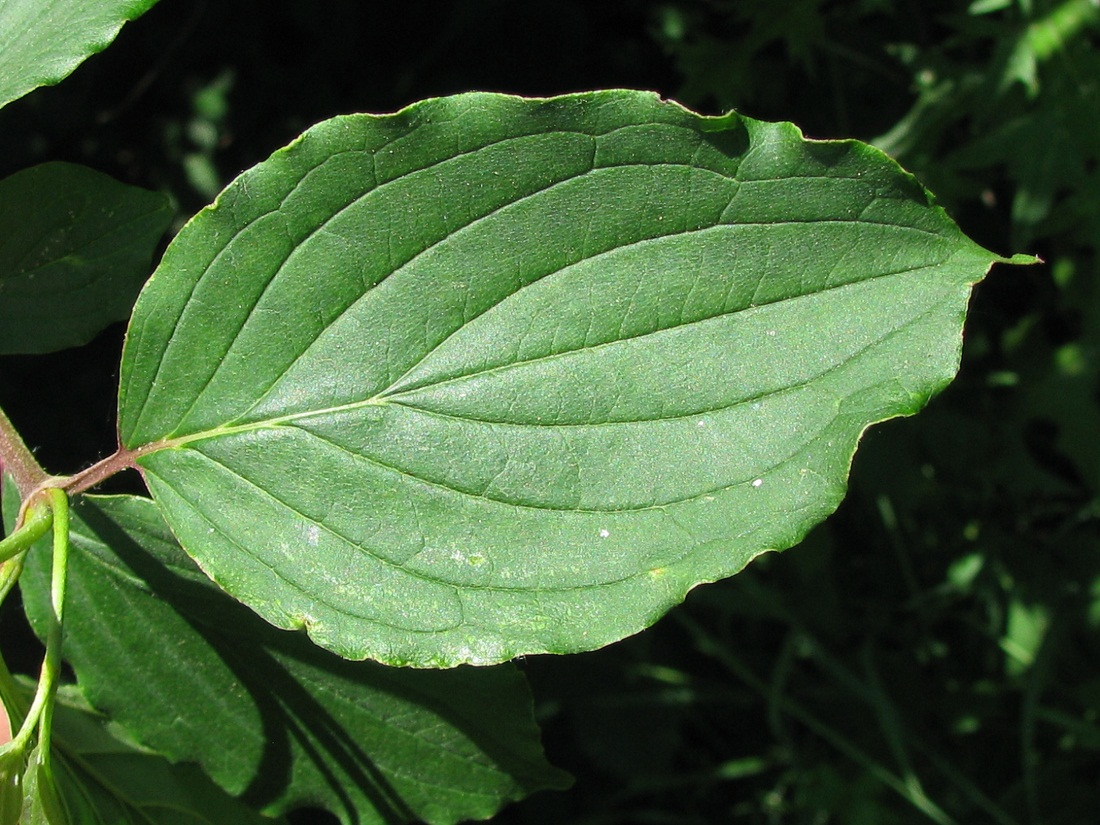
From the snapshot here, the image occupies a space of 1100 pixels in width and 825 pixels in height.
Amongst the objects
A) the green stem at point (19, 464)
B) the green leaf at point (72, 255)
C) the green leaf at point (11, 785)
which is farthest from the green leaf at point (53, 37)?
the green leaf at point (11, 785)

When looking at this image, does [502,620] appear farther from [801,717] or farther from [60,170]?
[801,717]

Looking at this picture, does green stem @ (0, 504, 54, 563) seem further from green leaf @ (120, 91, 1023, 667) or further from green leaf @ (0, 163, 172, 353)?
green leaf @ (0, 163, 172, 353)

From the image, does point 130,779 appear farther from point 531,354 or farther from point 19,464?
point 531,354

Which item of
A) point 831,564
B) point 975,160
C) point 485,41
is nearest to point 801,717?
Answer: point 831,564

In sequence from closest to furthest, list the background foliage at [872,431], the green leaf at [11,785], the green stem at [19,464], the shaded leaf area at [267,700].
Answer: the green leaf at [11,785] < the green stem at [19,464] < the shaded leaf area at [267,700] < the background foliage at [872,431]

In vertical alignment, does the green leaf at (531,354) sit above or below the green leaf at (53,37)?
below

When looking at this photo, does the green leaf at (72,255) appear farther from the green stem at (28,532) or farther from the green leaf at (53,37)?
the green stem at (28,532)

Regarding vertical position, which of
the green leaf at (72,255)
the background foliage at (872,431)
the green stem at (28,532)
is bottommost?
the background foliage at (872,431)
